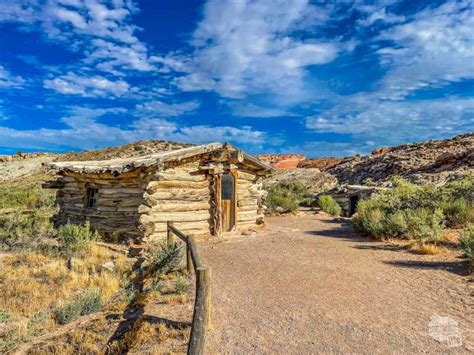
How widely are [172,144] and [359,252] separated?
32.8 metres

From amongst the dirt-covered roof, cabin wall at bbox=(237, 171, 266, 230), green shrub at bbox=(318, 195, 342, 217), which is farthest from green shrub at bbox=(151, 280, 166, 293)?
green shrub at bbox=(318, 195, 342, 217)

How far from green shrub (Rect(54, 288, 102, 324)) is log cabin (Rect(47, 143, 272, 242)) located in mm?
3874

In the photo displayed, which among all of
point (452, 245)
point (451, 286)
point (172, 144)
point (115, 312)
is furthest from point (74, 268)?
point (172, 144)

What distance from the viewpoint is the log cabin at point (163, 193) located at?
10578 millimetres

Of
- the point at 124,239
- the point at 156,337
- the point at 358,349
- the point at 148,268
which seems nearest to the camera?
the point at 358,349

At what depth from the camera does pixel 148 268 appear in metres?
8.23

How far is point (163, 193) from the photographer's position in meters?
11.0

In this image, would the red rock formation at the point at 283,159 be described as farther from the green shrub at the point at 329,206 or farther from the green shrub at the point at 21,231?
the green shrub at the point at 21,231

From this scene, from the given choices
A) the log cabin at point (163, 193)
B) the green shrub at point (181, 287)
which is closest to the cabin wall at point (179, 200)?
the log cabin at point (163, 193)

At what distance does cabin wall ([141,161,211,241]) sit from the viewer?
10.6m

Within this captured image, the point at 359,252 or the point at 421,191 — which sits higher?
the point at 421,191

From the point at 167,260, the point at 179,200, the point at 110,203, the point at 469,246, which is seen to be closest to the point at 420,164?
the point at 469,246

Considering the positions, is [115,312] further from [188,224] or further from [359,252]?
[359,252]

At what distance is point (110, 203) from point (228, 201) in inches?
165
